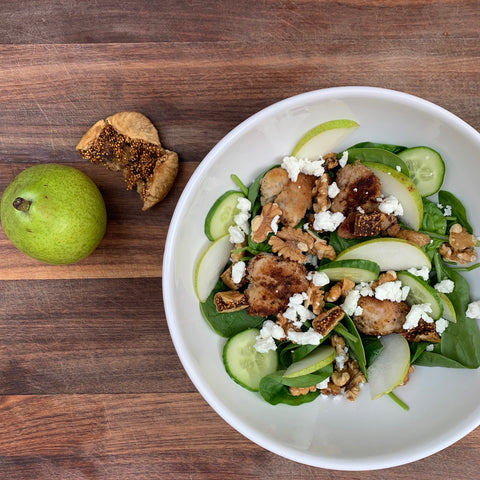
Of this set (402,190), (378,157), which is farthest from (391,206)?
(378,157)

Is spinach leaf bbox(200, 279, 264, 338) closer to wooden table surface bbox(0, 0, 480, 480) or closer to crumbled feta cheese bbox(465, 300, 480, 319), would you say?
wooden table surface bbox(0, 0, 480, 480)

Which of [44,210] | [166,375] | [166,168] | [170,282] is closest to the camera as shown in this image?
[170,282]

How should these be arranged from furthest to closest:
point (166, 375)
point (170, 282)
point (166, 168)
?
point (166, 375) < point (166, 168) < point (170, 282)

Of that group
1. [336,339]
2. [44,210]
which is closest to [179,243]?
[44,210]

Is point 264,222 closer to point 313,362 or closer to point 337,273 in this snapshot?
point 337,273

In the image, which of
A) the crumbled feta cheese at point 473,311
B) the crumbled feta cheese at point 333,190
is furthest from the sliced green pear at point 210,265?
the crumbled feta cheese at point 473,311

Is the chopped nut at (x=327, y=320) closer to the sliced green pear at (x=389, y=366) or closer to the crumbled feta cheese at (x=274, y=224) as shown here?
the sliced green pear at (x=389, y=366)

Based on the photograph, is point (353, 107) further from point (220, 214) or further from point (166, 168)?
point (166, 168)
